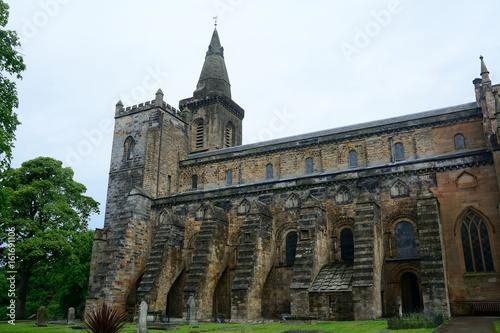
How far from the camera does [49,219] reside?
112 feet

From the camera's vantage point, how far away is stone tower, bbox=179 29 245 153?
43562 mm

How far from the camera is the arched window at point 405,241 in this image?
2491cm

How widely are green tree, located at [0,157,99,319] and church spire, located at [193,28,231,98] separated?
16395 millimetres

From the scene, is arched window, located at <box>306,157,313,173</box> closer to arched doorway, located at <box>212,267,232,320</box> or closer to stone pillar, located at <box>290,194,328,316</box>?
stone pillar, located at <box>290,194,328,316</box>

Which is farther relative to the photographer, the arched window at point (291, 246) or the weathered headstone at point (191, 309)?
the arched window at point (291, 246)

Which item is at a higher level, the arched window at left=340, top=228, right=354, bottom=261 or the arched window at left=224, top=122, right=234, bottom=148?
the arched window at left=224, top=122, right=234, bottom=148

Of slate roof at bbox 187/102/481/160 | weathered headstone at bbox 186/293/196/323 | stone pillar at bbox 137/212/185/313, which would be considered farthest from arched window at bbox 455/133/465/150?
stone pillar at bbox 137/212/185/313

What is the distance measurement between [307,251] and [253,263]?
351 centimetres

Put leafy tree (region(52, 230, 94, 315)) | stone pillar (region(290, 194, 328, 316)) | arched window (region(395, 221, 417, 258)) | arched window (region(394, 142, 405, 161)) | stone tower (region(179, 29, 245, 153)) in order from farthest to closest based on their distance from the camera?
stone tower (region(179, 29, 245, 153)) < leafy tree (region(52, 230, 94, 315)) < arched window (region(394, 142, 405, 161)) < arched window (region(395, 221, 417, 258)) < stone pillar (region(290, 194, 328, 316))

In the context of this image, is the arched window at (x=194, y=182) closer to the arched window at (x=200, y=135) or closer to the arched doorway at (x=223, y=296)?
the arched window at (x=200, y=135)

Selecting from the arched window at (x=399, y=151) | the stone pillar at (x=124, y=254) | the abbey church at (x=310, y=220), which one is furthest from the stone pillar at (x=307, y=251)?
the stone pillar at (x=124, y=254)

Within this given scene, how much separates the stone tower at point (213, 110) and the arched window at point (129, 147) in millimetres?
6390

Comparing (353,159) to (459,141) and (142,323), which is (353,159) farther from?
(142,323)

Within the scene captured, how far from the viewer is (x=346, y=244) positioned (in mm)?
26875
